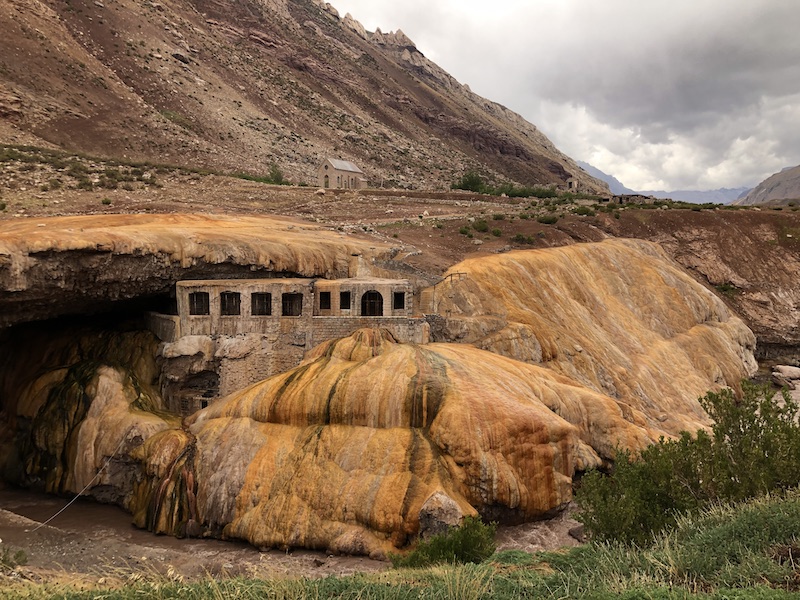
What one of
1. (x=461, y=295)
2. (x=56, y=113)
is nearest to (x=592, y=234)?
(x=461, y=295)

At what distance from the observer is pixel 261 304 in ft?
89.6

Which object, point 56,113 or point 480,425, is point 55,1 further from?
point 480,425

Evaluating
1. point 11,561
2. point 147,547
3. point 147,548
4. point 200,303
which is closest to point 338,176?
point 200,303

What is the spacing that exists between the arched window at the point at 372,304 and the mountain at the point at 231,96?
53722 millimetres

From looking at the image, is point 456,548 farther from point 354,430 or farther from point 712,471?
point 712,471

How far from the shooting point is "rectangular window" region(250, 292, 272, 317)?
89.3ft

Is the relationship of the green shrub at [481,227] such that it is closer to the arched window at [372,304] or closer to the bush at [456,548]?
the arched window at [372,304]

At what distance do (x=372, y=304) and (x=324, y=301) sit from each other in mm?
2782

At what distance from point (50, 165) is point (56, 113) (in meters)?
22.9

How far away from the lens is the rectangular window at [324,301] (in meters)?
28.0

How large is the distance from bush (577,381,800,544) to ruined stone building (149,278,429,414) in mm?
14581

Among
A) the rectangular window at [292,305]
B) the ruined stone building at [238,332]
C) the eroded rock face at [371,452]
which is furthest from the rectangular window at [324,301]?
the eroded rock face at [371,452]

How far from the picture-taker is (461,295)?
1203 inches

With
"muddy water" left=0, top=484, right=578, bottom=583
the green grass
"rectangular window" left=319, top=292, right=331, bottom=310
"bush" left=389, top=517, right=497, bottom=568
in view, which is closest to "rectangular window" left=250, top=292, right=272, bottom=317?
"rectangular window" left=319, top=292, right=331, bottom=310
